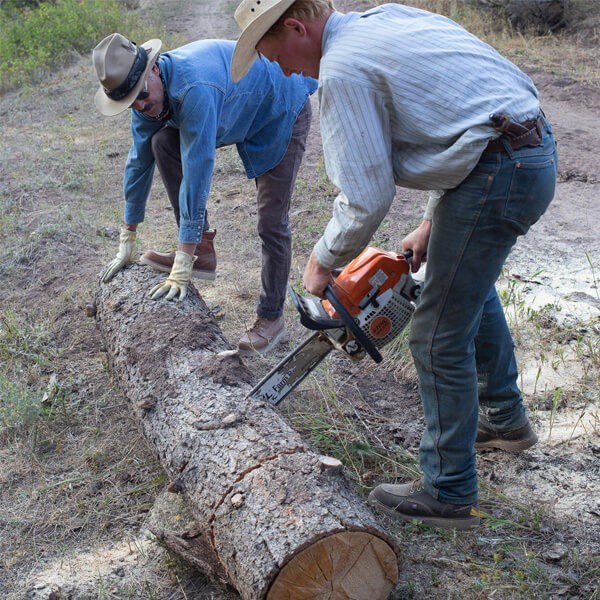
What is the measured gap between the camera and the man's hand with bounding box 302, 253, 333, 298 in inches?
101

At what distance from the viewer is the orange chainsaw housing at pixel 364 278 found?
8.87 feet

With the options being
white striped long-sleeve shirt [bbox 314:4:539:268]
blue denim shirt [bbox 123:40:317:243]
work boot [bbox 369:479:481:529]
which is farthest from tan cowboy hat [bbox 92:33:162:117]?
work boot [bbox 369:479:481:529]

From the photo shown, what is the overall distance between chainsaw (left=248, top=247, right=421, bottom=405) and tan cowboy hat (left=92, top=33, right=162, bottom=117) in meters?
1.41

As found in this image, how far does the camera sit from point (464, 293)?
2.48 m

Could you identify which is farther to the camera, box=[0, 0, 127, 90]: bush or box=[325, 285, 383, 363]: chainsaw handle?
box=[0, 0, 127, 90]: bush

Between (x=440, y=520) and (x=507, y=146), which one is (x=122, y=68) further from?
(x=440, y=520)

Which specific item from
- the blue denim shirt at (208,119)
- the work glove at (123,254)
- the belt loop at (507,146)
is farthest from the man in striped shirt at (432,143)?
the work glove at (123,254)

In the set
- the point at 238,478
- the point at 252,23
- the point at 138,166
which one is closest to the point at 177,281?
the point at 138,166

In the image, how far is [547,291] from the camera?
465 centimetres

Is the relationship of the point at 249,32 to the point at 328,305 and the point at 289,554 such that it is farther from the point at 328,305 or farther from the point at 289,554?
the point at 289,554

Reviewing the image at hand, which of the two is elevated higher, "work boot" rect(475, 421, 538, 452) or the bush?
"work boot" rect(475, 421, 538, 452)

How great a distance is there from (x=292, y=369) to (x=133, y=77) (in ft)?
5.18

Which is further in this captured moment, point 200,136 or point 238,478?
point 200,136

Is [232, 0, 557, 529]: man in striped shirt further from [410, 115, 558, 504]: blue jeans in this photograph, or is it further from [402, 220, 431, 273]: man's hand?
[402, 220, 431, 273]: man's hand
